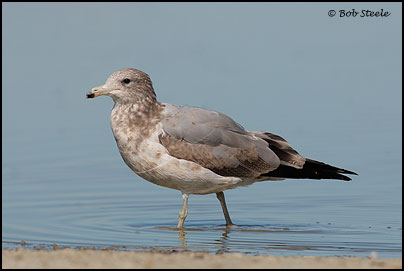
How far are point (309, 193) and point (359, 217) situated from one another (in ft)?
6.04

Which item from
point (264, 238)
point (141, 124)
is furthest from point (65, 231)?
point (264, 238)

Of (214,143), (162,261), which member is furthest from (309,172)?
(162,261)

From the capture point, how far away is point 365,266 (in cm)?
758

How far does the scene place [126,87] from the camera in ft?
37.4

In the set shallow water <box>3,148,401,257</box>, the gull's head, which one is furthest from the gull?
shallow water <box>3,148,401,257</box>

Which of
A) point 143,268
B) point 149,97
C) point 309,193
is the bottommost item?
point 143,268

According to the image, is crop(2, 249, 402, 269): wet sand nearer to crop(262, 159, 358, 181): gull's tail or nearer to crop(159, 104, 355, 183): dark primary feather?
crop(159, 104, 355, 183): dark primary feather

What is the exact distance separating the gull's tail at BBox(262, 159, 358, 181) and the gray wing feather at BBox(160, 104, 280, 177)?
11 centimetres

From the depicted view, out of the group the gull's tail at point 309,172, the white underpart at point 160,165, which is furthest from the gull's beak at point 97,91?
the gull's tail at point 309,172

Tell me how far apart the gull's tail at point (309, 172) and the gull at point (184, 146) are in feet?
0.04

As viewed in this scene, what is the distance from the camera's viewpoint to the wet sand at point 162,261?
7.45 metres

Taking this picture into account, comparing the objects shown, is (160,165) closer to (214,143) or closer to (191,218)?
(214,143)

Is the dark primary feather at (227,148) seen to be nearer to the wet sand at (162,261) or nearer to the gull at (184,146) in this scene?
the gull at (184,146)

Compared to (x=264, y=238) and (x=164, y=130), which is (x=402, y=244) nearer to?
(x=264, y=238)
